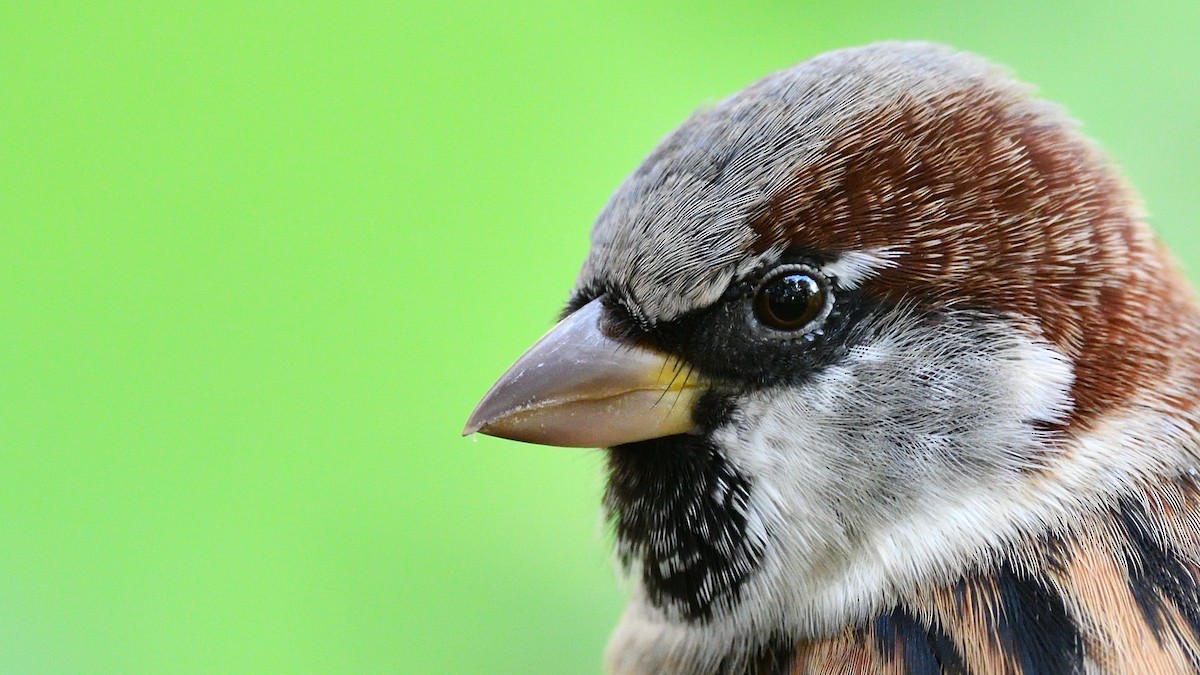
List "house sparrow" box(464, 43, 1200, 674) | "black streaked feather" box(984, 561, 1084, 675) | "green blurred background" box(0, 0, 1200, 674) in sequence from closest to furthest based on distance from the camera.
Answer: "black streaked feather" box(984, 561, 1084, 675)
"house sparrow" box(464, 43, 1200, 674)
"green blurred background" box(0, 0, 1200, 674)

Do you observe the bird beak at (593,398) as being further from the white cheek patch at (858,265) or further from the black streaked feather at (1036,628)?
the black streaked feather at (1036,628)

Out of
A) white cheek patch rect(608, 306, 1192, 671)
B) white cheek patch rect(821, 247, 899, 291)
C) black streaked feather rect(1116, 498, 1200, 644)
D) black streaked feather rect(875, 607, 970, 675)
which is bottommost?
black streaked feather rect(1116, 498, 1200, 644)

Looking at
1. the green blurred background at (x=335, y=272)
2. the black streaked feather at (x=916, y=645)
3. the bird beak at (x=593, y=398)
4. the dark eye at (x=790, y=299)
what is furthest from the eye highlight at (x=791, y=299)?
the green blurred background at (x=335, y=272)

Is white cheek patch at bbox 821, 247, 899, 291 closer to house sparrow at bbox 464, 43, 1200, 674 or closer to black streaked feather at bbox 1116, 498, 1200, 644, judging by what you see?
house sparrow at bbox 464, 43, 1200, 674

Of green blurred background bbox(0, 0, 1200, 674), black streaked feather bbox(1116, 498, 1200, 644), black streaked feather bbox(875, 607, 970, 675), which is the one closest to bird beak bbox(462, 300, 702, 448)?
black streaked feather bbox(875, 607, 970, 675)

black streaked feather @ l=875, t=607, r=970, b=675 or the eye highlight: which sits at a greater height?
the eye highlight

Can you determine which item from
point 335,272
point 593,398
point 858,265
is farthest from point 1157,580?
point 335,272

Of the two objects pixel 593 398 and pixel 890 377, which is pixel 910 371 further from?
pixel 593 398
